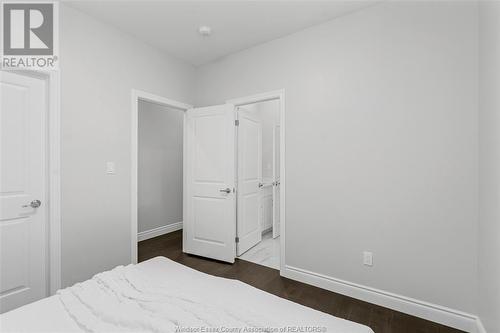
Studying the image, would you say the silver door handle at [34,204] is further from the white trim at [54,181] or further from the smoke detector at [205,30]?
the smoke detector at [205,30]

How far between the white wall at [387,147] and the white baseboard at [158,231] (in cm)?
259

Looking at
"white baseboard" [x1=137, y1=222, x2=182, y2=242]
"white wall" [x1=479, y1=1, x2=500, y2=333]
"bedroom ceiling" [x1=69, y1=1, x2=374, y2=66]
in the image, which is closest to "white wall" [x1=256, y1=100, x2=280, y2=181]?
"bedroom ceiling" [x1=69, y1=1, x2=374, y2=66]

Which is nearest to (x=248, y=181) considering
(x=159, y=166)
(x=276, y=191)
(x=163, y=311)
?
(x=276, y=191)

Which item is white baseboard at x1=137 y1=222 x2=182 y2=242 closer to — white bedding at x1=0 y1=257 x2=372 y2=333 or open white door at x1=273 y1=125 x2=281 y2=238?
open white door at x1=273 y1=125 x2=281 y2=238

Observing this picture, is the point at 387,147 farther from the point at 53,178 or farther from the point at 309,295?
the point at 53,178

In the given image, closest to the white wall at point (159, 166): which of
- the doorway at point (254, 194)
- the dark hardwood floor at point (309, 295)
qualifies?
the dark hardwood floor at point (309, 295)

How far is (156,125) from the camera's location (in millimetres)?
4273

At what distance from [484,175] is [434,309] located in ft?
3.76

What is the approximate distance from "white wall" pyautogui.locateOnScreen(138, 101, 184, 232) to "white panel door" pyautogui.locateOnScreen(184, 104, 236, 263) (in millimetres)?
1079

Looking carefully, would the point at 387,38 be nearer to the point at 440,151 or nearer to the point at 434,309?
the point at 440,151

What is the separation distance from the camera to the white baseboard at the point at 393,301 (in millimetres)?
1818

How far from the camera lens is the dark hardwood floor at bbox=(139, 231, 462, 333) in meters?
1.87

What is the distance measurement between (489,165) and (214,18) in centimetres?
266

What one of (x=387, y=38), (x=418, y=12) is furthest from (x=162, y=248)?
(x=418, y=12)
